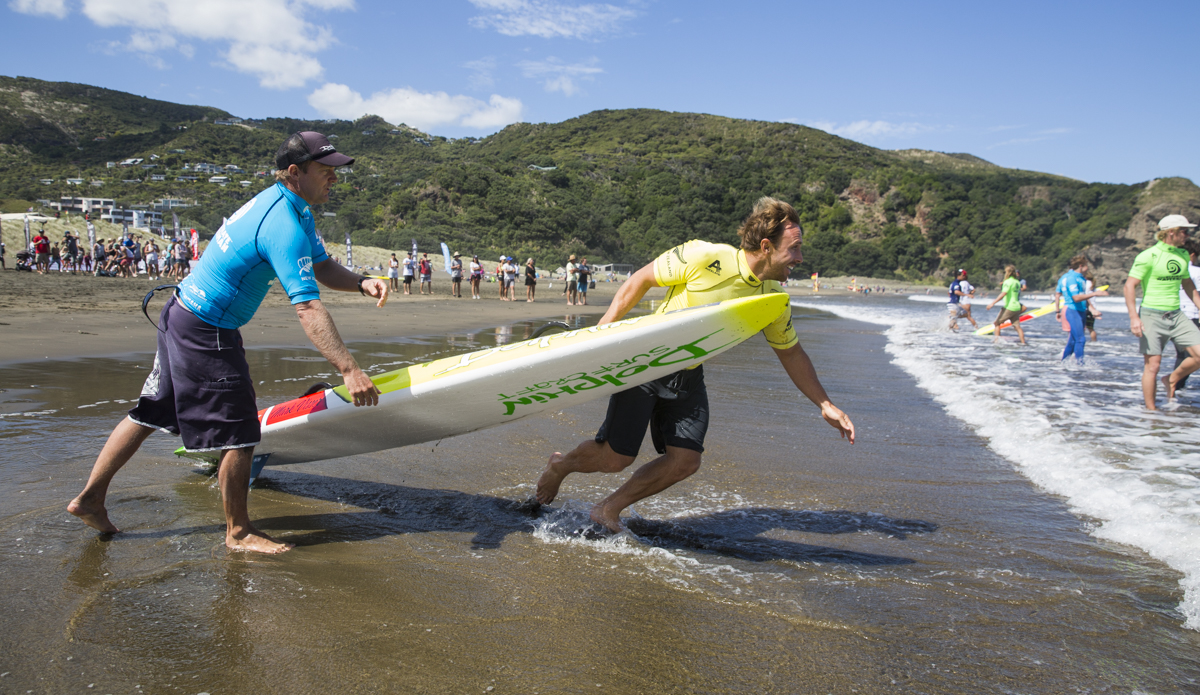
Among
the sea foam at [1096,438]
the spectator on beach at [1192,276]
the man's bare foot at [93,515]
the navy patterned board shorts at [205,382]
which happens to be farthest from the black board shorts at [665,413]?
the spectator on beach at [1192,276]

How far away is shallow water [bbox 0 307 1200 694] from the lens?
2.09 meters

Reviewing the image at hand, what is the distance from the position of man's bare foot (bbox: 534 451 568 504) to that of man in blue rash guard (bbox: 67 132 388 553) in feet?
3.31

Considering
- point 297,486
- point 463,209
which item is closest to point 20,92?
point 463,209

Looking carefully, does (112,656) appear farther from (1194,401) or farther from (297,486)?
(1194,401)

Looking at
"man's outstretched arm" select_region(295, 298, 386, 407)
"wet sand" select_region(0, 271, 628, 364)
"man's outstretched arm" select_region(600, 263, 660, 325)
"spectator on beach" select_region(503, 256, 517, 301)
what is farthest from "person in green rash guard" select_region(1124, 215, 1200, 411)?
"spectator on beach" select_region(503, 256, 517, 301)

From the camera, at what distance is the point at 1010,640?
2422 mm

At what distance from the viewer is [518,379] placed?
3.33 metres

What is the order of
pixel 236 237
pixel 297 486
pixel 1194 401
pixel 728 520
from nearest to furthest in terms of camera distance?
pixel 236 237
pixel 728 520
pixel 297 486
pixel 1194 401

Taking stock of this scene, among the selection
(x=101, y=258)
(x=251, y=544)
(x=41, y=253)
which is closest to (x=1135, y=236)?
(x=101, y=258)

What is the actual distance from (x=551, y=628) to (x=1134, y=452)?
16.9 ft

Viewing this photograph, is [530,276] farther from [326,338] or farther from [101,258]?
[326,338]

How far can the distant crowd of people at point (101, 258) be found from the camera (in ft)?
80.3

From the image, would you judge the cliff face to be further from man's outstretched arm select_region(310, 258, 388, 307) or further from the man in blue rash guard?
the man in blue rash guard

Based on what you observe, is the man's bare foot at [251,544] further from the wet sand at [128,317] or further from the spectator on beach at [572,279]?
the spectator on beach at [572,279]
